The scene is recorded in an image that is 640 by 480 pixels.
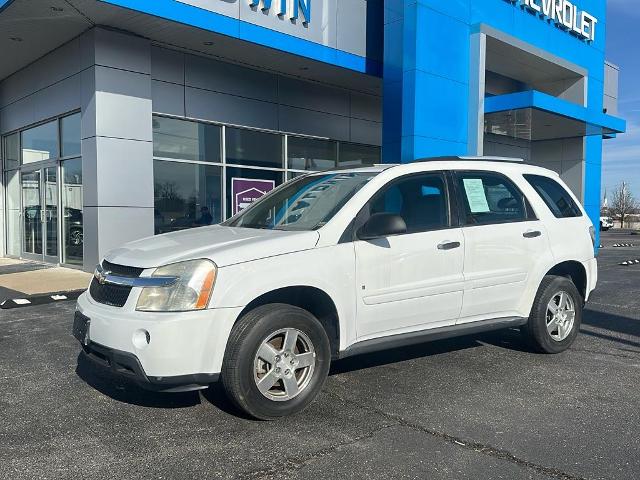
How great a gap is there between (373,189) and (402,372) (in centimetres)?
169

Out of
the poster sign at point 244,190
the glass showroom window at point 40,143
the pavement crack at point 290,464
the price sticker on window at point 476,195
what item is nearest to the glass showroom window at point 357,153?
the poster sign at point 244,190

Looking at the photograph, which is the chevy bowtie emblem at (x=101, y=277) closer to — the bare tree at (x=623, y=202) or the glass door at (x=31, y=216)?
the glass door at (x=31, y=216)

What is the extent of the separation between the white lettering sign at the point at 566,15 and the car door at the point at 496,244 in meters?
11.9

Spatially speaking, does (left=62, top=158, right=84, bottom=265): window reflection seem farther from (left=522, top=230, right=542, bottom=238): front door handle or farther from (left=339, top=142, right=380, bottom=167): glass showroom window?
(left=522, top=230, right=542, bottom=238): front door handle

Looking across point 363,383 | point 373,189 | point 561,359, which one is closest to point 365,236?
point 373,189

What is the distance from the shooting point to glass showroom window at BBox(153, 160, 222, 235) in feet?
40.1

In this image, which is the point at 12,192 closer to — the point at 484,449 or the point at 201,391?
the point at 201,391

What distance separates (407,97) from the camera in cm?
1280

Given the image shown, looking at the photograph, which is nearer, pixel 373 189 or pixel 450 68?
pixel 373 189

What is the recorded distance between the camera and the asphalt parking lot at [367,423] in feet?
10.8

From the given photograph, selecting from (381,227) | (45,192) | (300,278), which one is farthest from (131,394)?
(45,192)

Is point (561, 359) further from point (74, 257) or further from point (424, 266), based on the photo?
point (74, 257)

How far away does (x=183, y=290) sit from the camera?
3.67 m

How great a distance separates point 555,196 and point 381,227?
2.60 meters
